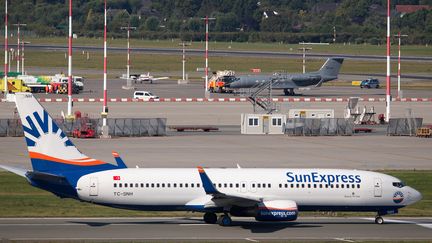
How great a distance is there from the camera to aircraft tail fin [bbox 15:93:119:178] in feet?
159

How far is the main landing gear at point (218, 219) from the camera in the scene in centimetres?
4959

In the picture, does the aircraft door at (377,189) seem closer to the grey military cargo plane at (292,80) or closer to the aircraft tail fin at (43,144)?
the aircraft tail fin at (43,144)

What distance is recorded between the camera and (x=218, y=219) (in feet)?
165

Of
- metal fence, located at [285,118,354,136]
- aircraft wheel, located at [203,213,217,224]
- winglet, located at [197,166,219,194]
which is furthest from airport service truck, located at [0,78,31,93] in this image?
winglet, located at [197,166,219,194]

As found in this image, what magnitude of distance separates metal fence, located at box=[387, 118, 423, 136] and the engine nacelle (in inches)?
1831

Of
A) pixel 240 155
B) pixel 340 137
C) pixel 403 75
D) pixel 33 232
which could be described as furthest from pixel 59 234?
pixel 403 75

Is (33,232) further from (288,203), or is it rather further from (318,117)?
(318,117)

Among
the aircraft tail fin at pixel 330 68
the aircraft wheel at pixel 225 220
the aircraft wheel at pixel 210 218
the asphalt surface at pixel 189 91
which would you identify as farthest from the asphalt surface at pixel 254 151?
the aircraft tail fin at pixel 330 68

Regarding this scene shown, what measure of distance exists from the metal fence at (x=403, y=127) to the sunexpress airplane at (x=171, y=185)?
44.1 m

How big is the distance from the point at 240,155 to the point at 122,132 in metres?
16.0

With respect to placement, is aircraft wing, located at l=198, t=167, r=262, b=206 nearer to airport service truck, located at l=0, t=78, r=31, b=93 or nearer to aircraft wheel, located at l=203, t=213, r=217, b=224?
aircraft wheel, located at l=203, t=213, r=217, b=224

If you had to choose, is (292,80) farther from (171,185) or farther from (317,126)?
(171,185)

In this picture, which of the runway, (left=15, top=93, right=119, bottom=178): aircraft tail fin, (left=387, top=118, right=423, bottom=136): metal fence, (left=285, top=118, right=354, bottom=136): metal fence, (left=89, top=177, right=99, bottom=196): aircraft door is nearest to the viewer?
the runway

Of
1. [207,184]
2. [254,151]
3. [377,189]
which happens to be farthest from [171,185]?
[254,151]
